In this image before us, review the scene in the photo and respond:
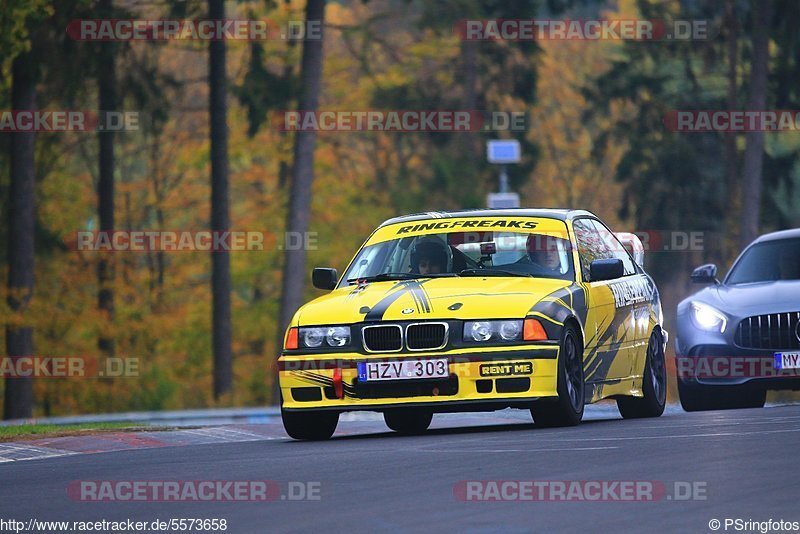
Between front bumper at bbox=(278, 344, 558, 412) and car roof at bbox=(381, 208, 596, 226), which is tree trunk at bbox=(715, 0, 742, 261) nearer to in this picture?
car roof at bbox=(381, 208, 596, 226)

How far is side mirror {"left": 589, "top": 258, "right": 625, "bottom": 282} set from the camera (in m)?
13.9

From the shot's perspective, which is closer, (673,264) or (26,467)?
(26,467)

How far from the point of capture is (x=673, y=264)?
5009cm

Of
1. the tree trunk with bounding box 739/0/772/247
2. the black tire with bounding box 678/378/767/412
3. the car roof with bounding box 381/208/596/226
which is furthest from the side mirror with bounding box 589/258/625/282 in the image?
the tree trunk with bounding box 739/0/772/247

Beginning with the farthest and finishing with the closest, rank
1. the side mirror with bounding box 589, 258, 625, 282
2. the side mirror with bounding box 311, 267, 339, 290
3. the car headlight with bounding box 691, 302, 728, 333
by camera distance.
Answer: the car headlight with bounding box 691, 302, 728, 333
the side mirror with bounding box 311, 267, 339, 290
the side mirror with bounding box 589, 258, 625, 282

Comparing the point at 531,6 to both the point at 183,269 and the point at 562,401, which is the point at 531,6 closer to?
the point at 183,269

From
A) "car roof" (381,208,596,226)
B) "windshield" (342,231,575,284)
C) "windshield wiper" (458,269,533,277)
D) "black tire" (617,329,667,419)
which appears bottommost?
"black tire" (617,329,667,419)

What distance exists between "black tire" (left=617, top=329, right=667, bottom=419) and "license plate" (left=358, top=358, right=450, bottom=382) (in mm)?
3184

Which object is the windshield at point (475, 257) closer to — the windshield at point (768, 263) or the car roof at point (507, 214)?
the car roof at point (507, 214)

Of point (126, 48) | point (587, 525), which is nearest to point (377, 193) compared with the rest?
point (126, 48)

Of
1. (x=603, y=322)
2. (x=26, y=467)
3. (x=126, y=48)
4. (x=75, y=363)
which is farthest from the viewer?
(x=75, y=363)

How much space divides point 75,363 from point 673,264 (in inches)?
663

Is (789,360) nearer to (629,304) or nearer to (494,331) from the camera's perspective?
(629,304)

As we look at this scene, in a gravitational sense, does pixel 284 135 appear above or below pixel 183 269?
above
